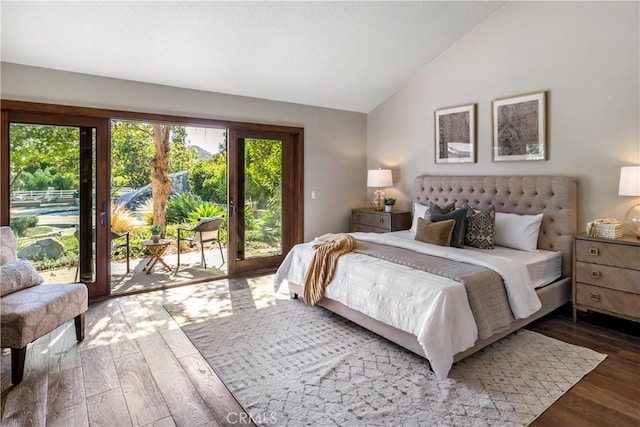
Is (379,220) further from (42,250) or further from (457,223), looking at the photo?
(42,250)

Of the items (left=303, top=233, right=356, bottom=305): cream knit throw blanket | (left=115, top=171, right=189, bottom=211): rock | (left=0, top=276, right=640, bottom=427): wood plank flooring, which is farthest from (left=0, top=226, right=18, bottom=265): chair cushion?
(left=115, top=171, right=189, bottom=211): rock

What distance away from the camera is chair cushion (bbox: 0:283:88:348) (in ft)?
7.44

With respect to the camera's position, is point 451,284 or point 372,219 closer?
point 451,284

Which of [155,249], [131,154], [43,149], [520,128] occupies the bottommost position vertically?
[155,249]

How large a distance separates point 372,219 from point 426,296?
2.92 m

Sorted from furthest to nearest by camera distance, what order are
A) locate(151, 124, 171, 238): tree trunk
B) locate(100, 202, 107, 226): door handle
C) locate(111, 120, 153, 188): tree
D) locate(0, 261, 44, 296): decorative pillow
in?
locate(151, 124, 171, 238): tree trunk, locate(111, 120, 153, 188): tree, locate(100, 202, 107, 226): door handle, locate(0, 261, 44, 296): decorative pillow

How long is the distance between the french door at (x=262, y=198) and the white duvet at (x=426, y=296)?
1666mm

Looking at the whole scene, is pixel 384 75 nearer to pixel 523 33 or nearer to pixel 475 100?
pixel 475 100

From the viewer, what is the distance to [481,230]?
362cm

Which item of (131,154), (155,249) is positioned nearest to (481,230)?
(155,249)

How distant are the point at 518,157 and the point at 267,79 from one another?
9.89ft

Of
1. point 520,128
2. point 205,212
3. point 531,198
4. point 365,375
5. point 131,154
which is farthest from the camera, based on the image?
point 205,212

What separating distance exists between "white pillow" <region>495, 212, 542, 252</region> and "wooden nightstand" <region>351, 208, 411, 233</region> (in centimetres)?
145

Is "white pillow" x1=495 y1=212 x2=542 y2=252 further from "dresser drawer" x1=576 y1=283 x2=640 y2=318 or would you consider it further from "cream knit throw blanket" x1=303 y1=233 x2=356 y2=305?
"cream knit throw blanket" x1=303 y1=233 x2=356 y2=305
